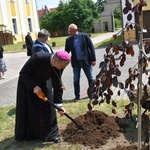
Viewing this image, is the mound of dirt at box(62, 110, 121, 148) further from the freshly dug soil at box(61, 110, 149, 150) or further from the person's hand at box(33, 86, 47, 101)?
the person's hand at box(33, 86, 47, 101)

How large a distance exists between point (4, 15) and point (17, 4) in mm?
2620

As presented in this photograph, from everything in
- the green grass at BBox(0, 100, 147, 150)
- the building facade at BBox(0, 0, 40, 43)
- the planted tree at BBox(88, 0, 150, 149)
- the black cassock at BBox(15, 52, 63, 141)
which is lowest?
the green grass at BBox(0, 100, 147, 150)

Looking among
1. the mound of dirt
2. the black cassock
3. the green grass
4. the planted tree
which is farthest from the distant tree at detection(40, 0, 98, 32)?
the planted tree

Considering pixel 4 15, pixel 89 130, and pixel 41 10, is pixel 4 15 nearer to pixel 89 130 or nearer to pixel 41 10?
pixel 89 130

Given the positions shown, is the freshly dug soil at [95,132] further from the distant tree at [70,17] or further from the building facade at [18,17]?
the distant tree at [70,17]

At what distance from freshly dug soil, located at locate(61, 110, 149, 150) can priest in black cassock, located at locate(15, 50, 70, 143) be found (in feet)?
0.83

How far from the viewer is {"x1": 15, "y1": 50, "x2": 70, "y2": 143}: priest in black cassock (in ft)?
13.0

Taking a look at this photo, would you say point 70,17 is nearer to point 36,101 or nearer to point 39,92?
point 36,101

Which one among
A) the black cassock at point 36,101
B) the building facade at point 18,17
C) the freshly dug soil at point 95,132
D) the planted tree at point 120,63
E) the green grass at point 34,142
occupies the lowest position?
the green grass at point 34,142

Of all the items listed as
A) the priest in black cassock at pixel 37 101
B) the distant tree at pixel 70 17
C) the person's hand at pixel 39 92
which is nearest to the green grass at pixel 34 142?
the priest in black cassock at pixel 37 101

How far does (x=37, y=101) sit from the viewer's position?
4.16 m

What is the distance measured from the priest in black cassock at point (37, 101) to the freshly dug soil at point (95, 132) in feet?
0.83

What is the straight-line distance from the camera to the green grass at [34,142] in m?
4.16

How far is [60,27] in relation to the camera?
49500mm
